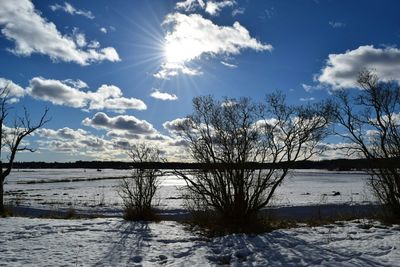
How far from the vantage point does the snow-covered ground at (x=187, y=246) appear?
852 cm

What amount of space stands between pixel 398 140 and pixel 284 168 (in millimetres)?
4274

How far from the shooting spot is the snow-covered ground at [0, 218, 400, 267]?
27.9ft

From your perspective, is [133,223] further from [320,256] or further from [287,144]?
[320,256]

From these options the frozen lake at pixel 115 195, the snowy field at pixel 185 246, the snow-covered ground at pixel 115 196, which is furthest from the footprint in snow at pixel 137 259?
the frozen lake at pixel 115 195

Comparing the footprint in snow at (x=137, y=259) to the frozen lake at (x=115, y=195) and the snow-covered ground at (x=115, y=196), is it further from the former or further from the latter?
the frozen lake at (x=115, y=195)

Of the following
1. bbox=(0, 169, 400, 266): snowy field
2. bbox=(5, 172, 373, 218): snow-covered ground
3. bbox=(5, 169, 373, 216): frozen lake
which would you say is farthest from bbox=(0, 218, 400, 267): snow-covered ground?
bbox=(5, 169, 373, 216): frozen lake

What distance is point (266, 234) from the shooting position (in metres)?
11.9

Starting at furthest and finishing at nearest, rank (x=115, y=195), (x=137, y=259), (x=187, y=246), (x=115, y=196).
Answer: (x=115, y=195), (x=115, y=196), (x=187, y=246), (x=137, y=259)

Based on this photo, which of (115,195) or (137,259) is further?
(115,195)

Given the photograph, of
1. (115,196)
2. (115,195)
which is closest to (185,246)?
(115,196)

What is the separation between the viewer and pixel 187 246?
1041cm

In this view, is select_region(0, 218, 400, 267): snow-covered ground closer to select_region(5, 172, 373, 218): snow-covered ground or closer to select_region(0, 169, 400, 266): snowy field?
select_region(0, 169, 400, 266): snowy field

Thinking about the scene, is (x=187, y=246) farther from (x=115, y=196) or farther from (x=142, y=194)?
(x=115, y=196)

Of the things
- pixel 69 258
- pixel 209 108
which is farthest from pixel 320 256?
pixel 209 108
